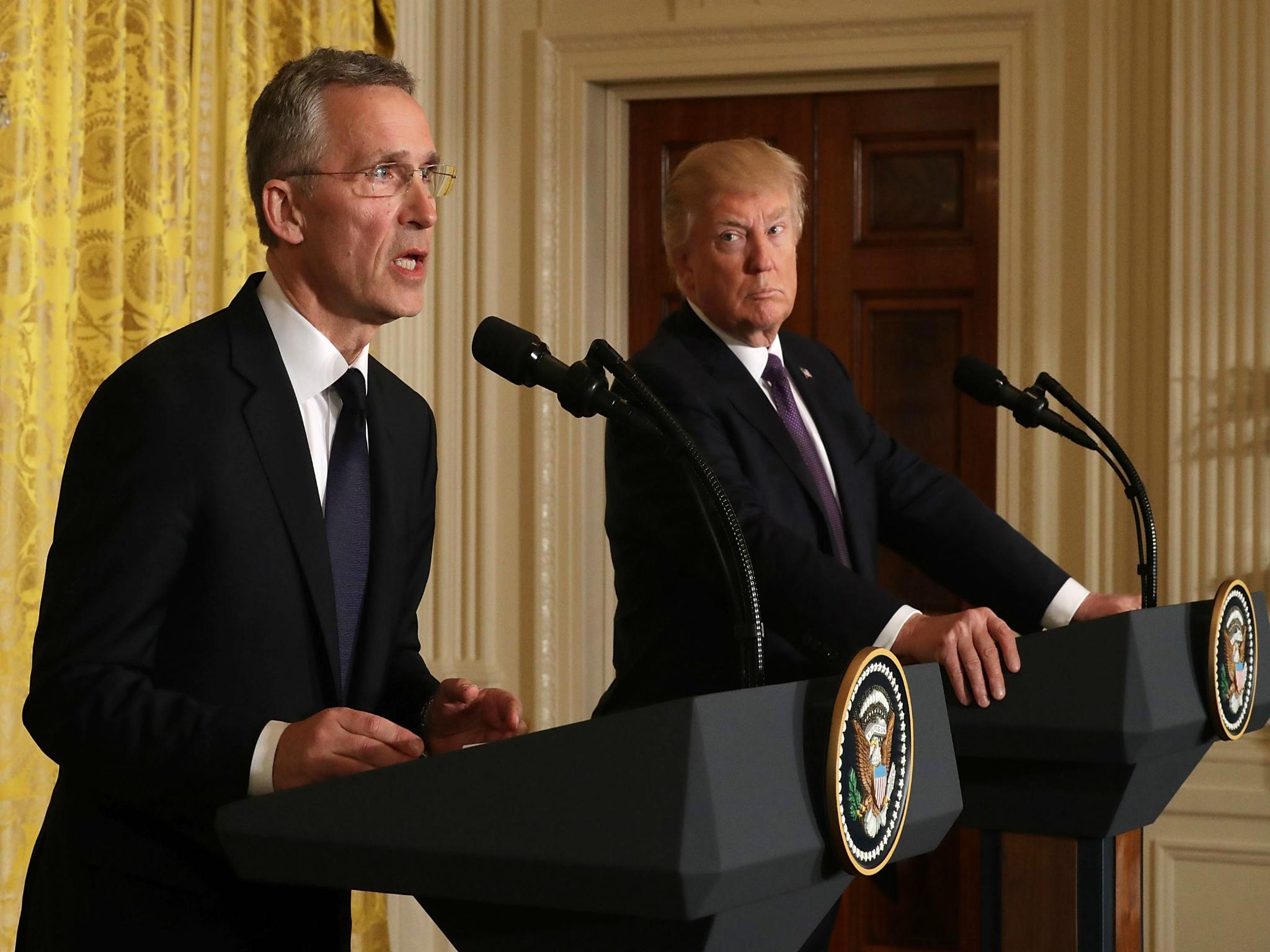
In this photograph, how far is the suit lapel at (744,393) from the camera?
2207 mm

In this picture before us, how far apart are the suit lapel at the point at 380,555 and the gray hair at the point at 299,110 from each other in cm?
25

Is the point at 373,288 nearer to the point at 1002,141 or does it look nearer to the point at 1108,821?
the point at 1108,821

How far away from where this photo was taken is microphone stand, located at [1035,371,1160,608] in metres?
2.03

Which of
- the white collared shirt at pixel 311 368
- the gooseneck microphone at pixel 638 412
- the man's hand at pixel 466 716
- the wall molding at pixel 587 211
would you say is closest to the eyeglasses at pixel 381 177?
the white collared shirt at pixel 311 368

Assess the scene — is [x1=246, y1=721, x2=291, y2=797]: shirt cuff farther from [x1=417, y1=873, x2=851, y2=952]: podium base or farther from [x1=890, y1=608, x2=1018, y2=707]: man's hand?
[x1=890, y1=608, x2=1018, y2=707]: man's hand

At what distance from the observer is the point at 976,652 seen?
1.72 m

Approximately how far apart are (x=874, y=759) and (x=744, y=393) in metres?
1.13

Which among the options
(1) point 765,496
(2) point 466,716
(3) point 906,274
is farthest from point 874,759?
(3) point 906,274

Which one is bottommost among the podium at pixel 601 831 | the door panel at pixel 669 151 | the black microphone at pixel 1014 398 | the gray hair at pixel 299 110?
the podium at pixel 601 831

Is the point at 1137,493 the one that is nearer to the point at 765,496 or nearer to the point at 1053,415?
the point at 1053,415

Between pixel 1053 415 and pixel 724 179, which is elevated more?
pixel 724 179

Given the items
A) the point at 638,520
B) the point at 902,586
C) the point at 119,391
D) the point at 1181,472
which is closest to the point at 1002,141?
the point at 1181,472

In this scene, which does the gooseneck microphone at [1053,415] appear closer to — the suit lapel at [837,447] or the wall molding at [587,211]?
the suit lapel at [837,447]

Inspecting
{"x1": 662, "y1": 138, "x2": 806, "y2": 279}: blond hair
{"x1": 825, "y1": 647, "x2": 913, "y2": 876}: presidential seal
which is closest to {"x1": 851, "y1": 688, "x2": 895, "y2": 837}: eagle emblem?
{"x1": 825, "y1": 647, "x2": 913, "y2": 876}: presidential seal
